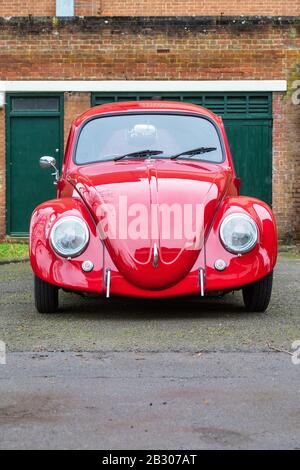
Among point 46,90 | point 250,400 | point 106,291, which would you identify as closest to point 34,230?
point 106,291

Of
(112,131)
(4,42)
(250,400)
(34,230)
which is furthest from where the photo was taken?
(4,42)

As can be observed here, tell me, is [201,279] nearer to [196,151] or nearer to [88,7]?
[196,151]

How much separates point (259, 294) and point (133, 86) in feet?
39.7

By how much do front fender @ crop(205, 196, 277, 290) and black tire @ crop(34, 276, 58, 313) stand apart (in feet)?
4.20

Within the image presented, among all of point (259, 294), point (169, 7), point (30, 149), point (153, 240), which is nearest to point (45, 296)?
point (153, 240)

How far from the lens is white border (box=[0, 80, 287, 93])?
19719mm

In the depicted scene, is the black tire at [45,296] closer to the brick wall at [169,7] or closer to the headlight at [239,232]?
the headlight at [239,232]

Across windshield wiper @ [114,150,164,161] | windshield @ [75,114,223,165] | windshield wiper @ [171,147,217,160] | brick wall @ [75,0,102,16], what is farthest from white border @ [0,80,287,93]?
windshield wiper @ [114,150,164,161]

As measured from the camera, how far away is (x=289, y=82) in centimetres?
1984

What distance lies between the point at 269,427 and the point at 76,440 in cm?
86

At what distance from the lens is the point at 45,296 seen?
26.8ft

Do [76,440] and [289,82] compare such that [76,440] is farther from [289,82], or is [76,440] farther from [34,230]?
[289,82]

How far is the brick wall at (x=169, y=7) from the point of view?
83.2ft

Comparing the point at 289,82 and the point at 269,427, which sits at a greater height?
the point at 289,82
